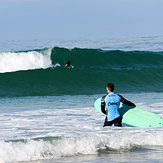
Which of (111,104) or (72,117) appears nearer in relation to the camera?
(111,104)

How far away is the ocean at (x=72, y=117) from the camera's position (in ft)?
23.2

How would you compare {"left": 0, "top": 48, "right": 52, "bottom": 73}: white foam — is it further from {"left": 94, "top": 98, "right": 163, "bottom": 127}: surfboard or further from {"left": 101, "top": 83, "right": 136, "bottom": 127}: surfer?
{"left": 101, "top": 83, "right": 136, "bottom": 127}: surfer

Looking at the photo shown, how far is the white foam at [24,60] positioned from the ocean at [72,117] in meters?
2.58

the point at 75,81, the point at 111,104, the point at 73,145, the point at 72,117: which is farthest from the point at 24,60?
the point at 73,145

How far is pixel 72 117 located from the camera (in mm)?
10594

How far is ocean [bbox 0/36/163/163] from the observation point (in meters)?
7.09

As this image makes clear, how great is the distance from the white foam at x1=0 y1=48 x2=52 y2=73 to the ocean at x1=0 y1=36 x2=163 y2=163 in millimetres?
2580

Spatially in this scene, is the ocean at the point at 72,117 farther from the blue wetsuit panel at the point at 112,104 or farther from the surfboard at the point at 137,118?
the blue wetsuit panel at the point at 112,104

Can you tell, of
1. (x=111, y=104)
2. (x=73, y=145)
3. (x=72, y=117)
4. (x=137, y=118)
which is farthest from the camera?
(x=72, y=117)

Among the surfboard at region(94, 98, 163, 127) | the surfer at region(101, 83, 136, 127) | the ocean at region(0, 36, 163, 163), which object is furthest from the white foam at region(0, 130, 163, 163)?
the surfboard at region(94, 98, 163, 127)

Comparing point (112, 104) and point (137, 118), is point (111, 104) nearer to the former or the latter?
point (112, 104)

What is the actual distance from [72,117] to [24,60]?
724 inches

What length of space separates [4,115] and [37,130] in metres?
2.42

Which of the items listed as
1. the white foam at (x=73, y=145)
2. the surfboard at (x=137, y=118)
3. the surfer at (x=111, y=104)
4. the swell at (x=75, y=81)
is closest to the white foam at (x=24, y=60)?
the swell at (x=75, y=81)
